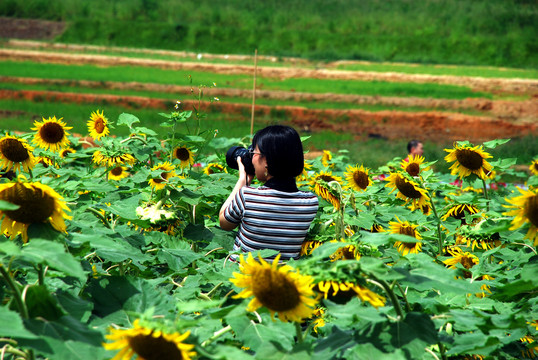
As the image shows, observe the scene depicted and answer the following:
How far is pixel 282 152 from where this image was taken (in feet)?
6.54

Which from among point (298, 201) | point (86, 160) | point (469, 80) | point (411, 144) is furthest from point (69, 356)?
point (469, 80)

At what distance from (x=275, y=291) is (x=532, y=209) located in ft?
1.79

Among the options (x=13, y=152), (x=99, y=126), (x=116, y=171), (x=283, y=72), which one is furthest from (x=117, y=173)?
(x=283, y=72)

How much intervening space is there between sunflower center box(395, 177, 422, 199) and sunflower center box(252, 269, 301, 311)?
1.53 meters

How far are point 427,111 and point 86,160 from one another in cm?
1933

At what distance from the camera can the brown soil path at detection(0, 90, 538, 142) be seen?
19.3 meters

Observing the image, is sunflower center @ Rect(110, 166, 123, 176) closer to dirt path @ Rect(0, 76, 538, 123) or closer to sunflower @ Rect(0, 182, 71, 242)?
sunflower @ Rect(0, 182, 71, 242)

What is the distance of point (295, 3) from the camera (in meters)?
33.4

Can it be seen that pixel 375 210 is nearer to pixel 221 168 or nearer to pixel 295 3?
pixel 221 168

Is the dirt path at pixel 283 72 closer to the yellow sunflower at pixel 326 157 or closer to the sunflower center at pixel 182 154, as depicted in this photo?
the yellow sunflower at pixel 326 157

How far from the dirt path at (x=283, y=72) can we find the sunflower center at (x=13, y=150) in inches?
900

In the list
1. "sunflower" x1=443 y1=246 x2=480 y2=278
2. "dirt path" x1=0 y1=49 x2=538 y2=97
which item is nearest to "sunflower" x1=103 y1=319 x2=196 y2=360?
"sunflower" x1=443 y1=246 x2=480 y2=278

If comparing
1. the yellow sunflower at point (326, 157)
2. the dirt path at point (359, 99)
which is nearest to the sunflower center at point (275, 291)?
the yellow sunflower at point (326, 157)

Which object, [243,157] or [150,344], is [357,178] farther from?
[150,344]
